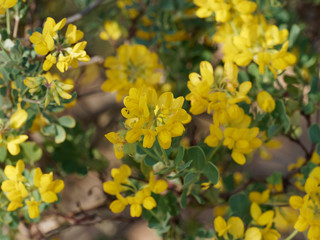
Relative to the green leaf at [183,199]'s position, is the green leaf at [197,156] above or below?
above

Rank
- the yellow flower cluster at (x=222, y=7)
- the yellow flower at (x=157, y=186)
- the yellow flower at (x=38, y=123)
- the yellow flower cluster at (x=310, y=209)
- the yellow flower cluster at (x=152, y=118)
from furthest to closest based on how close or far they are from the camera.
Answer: the yellow flower at (x=38, y=123) → the yellow flower cluster at (x=222, y=7) → the yellow flower at (x=157, y=186) → the yellow flower cluster at (x=310, y=209) → the yellow flower cluster at (x=152, y=118)

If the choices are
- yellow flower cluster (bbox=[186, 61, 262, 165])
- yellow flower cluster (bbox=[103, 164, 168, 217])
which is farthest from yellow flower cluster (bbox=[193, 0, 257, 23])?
yellow flower cluster (bbox=[103, 164, 168, 217])

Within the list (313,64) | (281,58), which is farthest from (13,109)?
(313,64)

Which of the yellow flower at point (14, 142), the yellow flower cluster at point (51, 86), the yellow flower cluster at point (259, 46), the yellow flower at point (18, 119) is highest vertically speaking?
the yellow flower cluster at point (51, 86)

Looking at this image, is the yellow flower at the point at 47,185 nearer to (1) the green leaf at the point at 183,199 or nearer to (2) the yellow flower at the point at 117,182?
(2) the yellow flower at the point at 117,182

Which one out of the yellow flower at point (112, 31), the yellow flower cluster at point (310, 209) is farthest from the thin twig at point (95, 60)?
the yellow flower cluster at point (310, 209)

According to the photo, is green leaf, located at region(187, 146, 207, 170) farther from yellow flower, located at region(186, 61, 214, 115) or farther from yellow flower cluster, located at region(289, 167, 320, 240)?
yellow flower cluster, located at region(289, 167, 320, 240)
